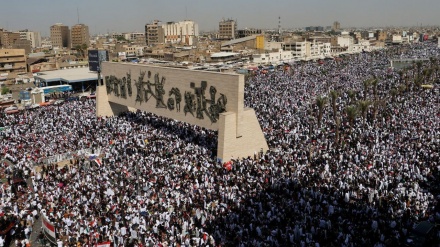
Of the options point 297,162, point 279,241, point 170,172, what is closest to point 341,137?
point 297,162

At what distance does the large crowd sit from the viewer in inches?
559

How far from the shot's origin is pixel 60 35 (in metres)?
174

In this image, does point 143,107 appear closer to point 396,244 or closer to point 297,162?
point 297,162

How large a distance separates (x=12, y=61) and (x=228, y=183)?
6537 centimetres

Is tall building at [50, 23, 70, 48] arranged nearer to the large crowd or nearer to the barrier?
the large crowd

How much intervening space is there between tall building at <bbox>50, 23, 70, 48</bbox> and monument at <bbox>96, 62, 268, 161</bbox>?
15095 centimetres

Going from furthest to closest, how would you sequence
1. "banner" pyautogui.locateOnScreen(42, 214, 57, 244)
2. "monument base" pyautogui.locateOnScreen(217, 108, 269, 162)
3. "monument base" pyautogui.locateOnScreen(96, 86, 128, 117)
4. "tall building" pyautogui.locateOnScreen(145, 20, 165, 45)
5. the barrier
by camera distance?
"tall building" pyautogui.locateOnScreen(145, 20, 165, 45), "monument base" pyautogui.locateOnScreen(96, 86, 128, 117), the barrier, "monument base" pyautogui.locateOnScreen(217, 108, 269, 162), "banner" pyautogui.locateOnScreen(42, 214, 57, 244)

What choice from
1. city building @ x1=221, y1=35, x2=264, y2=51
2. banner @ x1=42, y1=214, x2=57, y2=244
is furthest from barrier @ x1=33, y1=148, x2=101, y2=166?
city building @ x1=221, y1=35, x2=264, y2=51

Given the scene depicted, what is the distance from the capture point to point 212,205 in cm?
1611

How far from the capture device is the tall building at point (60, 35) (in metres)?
170

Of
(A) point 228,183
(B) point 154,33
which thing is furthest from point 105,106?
(B) point 154,33

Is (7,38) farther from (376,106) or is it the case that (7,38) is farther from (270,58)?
(376,106)

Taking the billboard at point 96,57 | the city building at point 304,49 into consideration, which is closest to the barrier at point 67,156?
the billboard at point 96,57

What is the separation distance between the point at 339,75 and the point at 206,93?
40301mm
